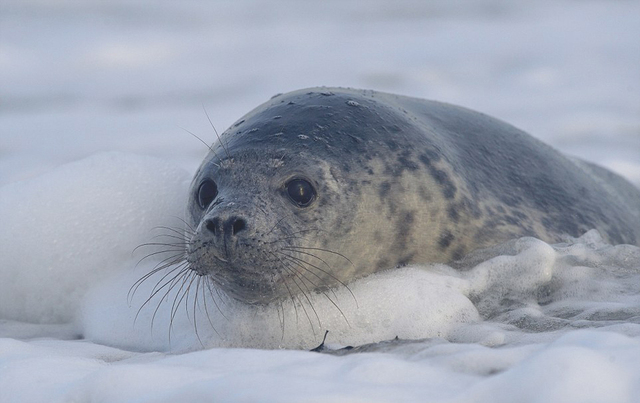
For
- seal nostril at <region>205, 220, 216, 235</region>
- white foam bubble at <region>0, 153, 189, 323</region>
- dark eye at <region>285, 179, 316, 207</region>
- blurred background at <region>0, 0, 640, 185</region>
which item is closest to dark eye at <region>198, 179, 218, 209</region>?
dark eye at <region>285, 179, 316, 207</region>

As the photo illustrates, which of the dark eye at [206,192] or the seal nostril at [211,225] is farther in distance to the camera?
the dark eye at [206,192]

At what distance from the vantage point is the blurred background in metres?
7.21

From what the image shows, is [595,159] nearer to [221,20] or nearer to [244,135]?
[244,135]

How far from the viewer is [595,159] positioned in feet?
21.5

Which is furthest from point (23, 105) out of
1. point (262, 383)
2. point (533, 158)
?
point (262, 383)

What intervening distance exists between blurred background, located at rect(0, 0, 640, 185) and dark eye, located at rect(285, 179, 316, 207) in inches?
132

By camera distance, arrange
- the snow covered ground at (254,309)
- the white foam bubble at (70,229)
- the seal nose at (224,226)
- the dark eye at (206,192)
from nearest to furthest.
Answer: the snow covered ground at (254,309)
the seal nose at (224,226)
the dark eye at (206,192)
the white foam bubble at (70,229)

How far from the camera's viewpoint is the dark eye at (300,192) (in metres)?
2.87

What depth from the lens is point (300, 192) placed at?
9.41 ft

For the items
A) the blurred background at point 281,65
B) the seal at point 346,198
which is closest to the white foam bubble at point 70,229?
the seal at point 346,198

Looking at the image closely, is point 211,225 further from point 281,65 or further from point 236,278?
point 281,65

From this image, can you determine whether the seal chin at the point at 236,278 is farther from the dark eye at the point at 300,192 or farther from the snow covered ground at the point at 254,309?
the dark eye at the point at 300,192

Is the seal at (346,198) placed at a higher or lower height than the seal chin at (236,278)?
higher

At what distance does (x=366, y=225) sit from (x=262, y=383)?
3.89 ft
